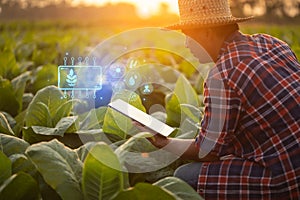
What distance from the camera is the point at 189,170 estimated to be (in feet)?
10.9

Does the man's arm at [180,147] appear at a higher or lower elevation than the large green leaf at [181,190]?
higher

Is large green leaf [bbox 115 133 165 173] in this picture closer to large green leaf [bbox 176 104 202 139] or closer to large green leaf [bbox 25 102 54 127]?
large green leaf [bbox 176 104 202 139]

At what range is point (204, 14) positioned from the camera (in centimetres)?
327

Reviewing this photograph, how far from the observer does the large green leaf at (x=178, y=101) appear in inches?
162

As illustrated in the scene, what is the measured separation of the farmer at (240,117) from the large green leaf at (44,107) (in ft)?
2.66

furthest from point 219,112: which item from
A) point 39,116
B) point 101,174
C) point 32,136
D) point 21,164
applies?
point 39,116

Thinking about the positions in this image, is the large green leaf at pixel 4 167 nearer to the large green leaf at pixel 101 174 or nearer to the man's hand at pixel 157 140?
the large green leaf at pixel 101 174

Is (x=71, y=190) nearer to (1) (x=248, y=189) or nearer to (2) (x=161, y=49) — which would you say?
(1) (x=248, y=189)

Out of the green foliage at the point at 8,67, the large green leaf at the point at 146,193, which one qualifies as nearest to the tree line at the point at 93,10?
the green foliage at the point at 8,67

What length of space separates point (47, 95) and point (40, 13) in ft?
189

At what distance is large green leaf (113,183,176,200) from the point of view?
Result: 8.33ft

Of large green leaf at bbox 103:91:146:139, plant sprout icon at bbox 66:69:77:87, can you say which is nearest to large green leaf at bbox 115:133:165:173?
large green leaf at bbox 103:91:146:139

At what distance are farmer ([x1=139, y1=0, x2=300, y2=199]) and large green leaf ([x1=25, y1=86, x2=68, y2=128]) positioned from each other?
81 cm

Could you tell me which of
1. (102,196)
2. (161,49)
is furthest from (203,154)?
(161,49)
